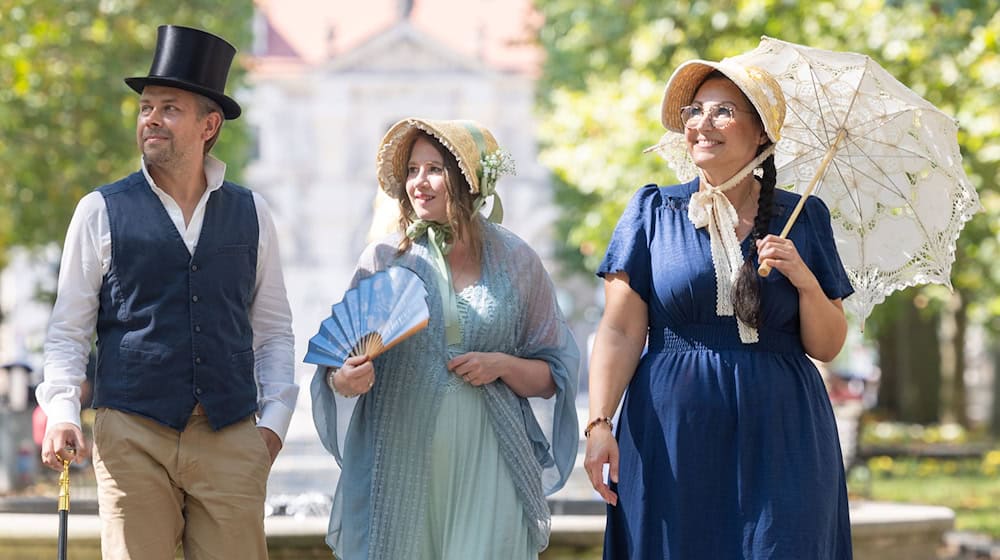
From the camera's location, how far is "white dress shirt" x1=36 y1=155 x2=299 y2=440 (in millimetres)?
4570

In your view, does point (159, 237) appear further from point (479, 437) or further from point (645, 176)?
point (645, 176)

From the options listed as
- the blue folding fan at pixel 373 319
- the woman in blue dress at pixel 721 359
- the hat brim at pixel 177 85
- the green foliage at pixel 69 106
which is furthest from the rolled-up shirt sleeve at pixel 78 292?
the green foliage at pixel 69 106

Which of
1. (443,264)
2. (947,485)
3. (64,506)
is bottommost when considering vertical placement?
(947,485)

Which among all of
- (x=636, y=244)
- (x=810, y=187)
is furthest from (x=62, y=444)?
(x=810, y=187)

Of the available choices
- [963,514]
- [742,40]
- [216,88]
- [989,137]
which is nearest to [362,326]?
[216,88]

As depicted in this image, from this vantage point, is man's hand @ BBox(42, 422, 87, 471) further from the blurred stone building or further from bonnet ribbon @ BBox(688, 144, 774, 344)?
the blurred stone building

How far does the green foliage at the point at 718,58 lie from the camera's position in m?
13.0

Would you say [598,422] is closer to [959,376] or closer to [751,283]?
[751,283]

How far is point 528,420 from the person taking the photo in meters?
5.12

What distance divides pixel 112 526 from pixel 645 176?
13842mm

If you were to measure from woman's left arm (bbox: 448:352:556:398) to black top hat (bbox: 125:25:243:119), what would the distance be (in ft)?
3.50

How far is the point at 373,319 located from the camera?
479 cm

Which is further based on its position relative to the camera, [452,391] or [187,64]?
[452,391]

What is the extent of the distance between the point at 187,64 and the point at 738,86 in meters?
1.60
